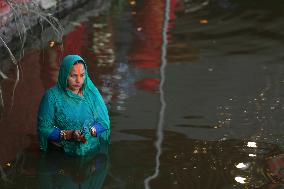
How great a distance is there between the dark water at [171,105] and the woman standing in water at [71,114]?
0.59 feet

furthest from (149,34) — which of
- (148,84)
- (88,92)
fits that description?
(88,92)

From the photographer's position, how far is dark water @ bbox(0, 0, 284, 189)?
19.3 ft

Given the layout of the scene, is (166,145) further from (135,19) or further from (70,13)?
(70,13)

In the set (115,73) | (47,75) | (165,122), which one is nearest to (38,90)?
(47,75)

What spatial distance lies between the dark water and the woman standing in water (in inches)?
7.1

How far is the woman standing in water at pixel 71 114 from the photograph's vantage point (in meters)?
6.03

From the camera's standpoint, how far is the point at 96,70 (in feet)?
30.4

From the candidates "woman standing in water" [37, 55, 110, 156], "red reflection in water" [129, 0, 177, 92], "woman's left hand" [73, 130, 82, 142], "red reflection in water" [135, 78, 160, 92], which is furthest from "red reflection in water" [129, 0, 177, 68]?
"woman's left hand" [73, 130, 82, 142]

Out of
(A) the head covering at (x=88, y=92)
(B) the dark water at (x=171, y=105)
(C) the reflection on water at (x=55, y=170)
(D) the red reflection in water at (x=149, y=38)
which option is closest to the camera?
(C) the reflection on water at (x=55, y=170)

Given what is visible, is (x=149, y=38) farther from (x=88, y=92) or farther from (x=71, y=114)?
(x=71, y=114)

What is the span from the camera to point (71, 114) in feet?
20.0

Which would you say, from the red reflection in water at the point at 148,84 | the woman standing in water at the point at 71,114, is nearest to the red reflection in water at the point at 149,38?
the red reflection in water at the point at 148,84

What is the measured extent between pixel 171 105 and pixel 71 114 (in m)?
1.88

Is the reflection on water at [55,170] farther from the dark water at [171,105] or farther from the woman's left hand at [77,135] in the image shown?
the woman's left hand at [77,135]
